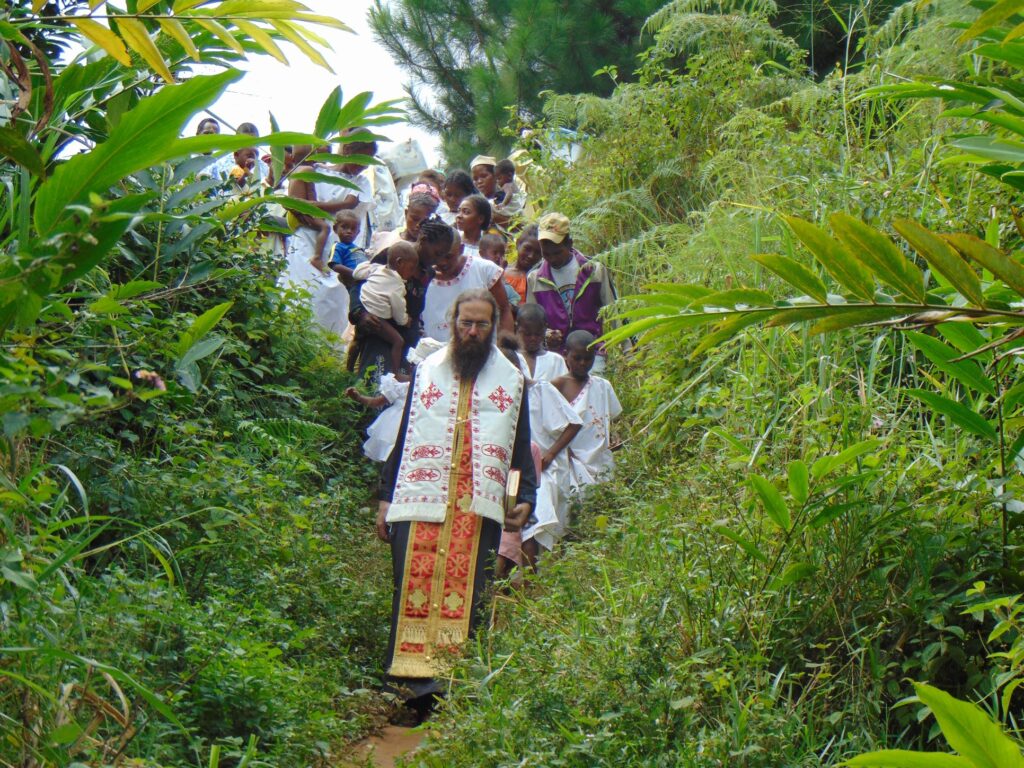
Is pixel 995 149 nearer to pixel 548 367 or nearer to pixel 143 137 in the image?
pixel 143 137

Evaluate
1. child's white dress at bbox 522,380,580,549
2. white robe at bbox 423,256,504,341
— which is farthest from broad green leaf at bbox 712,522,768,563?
white robe at bbox 423,256,504,341

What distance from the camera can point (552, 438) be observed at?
855 cm

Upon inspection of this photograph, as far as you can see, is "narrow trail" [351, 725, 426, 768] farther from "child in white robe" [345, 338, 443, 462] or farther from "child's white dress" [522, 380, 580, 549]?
"child in white robe" [345, 338, 443, 462]

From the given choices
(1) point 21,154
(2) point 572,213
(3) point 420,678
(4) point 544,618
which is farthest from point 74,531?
(2) point 572,213

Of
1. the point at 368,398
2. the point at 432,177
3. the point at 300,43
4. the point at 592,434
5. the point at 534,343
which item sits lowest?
the point at 300,43

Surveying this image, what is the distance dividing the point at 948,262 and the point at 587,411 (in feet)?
22.2

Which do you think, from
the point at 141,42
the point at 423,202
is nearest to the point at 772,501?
the point at 141,42

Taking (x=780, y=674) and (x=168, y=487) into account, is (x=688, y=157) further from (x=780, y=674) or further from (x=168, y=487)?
(x=780, y=674)

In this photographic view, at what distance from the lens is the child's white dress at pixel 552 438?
8.25 m

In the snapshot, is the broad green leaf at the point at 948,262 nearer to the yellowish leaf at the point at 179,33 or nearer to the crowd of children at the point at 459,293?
the yellowish leaf at the point at 179,33

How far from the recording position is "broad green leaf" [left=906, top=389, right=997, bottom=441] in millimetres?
3621

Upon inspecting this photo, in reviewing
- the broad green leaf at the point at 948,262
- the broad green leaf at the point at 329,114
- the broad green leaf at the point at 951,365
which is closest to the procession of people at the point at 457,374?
the broad green leaf at the point at 329,114

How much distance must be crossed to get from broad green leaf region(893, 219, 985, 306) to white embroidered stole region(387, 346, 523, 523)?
4.73 m

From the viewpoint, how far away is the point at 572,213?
12.2 meters
